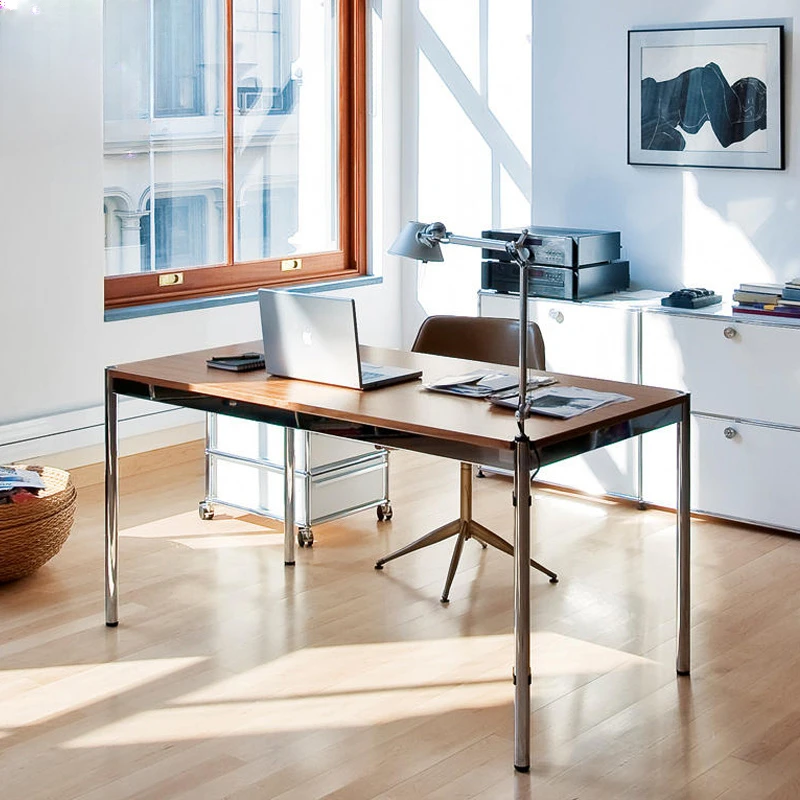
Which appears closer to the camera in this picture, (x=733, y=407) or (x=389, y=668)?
(x=389, y=668)

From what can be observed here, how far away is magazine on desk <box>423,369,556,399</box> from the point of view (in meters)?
3.83

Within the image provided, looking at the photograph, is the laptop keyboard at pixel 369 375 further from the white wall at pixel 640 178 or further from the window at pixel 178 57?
the window at pixel 178 57

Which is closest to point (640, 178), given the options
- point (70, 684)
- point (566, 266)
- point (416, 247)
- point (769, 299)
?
point (566, 266)

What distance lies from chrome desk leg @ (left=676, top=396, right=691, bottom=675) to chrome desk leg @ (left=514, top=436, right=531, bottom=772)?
629 millimetres

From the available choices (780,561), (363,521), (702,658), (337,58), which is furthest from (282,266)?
(702,658)

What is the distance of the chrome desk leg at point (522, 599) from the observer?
3242 mm

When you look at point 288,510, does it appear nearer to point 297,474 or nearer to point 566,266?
point 297,474

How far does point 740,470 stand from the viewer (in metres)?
5.21

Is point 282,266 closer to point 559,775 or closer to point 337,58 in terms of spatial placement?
point 337,58

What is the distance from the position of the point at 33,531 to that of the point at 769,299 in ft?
8.81

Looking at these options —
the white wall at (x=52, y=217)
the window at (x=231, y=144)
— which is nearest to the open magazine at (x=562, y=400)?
the white wall at (x=52, y=217)

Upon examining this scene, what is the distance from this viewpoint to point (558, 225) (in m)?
6.24

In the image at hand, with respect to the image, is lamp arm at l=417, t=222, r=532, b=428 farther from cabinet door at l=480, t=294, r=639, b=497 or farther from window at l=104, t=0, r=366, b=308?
window at l=104, t=0, r=366, b=308

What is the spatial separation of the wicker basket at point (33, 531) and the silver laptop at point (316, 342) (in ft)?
3.34
